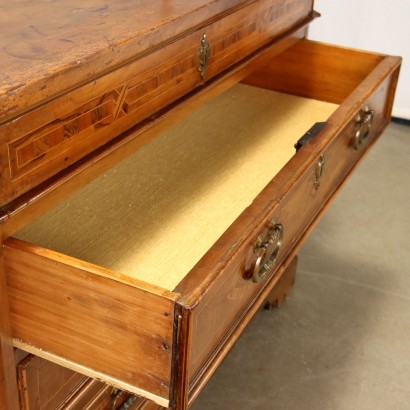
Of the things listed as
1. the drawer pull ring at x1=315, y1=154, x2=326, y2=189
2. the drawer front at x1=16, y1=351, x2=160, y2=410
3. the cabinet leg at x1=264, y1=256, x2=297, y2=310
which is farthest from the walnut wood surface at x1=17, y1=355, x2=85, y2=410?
the cabinet leg at x1=264, y1=256, x2=297, y2=310

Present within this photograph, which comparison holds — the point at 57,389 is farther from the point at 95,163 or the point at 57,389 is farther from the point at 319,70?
the point at 319,70

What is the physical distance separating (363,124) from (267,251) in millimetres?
444

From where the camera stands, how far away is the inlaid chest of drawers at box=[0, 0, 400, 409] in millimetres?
761

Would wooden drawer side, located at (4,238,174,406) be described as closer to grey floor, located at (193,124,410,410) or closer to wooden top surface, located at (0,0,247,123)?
wooden top surface, located at (0,0,247,123)

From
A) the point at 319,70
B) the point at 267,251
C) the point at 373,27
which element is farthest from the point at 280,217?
the point at 373,27

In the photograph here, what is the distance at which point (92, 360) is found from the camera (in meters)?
0.82

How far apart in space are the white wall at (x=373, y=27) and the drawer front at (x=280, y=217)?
1200mm

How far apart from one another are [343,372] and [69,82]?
973 mm

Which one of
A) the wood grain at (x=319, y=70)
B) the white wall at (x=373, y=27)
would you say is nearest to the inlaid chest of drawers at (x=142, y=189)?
A: the wood grain at (x=319, y=70)

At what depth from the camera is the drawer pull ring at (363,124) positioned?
4.18ft

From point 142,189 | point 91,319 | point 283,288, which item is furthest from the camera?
point 283,288

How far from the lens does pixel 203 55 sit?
105cm

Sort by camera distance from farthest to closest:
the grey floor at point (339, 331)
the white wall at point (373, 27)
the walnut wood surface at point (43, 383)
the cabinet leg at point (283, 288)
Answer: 1. the white wall at point (373, 27)
2. the cabinet leg at point (283, 288)
3. the grey floor at point (339, 331)
4. the walnut wood surface at point (43, 383)

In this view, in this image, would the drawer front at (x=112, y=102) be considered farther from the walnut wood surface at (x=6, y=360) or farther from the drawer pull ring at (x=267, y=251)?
the drawer pull ring at (x=267, y=251)
